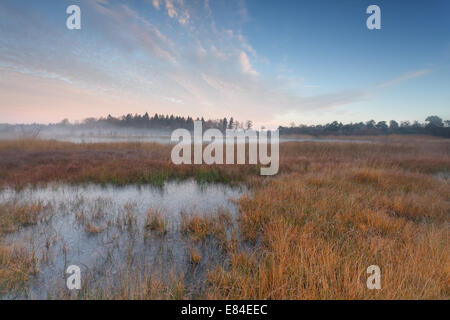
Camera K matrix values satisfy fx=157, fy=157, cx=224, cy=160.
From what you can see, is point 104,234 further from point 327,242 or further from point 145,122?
point 145,122

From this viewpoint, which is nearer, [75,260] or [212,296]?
[212,296]

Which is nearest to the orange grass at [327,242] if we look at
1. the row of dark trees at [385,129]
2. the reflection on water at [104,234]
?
the reflection on water at [104,234]

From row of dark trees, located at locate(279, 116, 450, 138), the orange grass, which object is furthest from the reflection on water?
row of dark trees, located at locate(279, 116, 450, 138)

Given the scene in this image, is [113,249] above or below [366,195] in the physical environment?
below

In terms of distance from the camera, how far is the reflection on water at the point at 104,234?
285 cm

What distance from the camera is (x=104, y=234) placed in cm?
395

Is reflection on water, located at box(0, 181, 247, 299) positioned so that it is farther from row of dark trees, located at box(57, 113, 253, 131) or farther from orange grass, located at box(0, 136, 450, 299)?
row of dark trees, located at box(57, 113, 253, 131)

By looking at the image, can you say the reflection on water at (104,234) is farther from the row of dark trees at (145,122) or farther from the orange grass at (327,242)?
the row of dark trees at (145,122)

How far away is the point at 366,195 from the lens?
6.06 meters

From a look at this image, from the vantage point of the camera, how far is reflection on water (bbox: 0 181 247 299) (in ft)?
9.35
